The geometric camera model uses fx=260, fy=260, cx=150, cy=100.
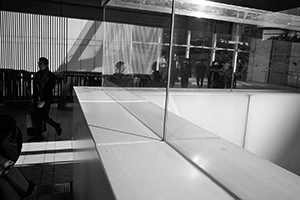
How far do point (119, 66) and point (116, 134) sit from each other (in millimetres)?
1615

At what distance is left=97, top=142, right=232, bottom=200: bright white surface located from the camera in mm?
907

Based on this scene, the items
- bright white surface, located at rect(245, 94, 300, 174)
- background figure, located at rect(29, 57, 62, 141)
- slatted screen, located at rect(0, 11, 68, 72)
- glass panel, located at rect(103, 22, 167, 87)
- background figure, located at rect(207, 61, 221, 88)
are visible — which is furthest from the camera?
slatted screen, located at rect(0, 11, 68, 72)

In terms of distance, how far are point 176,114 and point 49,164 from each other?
2.92m

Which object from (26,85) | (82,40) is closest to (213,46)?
(26,85)

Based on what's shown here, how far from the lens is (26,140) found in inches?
222

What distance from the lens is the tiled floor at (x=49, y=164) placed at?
12.0ft

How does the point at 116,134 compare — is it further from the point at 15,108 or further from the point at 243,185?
the point at 15,108

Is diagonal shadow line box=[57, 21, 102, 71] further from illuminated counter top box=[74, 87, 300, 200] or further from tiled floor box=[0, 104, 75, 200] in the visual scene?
illuminated counter top box=[74, 87, 300, 200]

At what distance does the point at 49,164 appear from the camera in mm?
4496

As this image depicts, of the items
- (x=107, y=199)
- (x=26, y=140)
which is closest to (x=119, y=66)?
(x=107, y=199)

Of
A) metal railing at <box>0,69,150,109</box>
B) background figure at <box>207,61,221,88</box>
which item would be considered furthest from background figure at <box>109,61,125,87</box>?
metal railing at <box>0,69,150,109</box>

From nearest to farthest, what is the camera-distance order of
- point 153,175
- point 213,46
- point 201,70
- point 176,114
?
point 153,175 < point 176,114 < point 201,70 < point 213,46

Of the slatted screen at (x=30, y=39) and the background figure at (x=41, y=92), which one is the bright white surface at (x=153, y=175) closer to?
the background figure at (x=41, y=92)

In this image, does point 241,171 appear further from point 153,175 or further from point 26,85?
point 26,85
